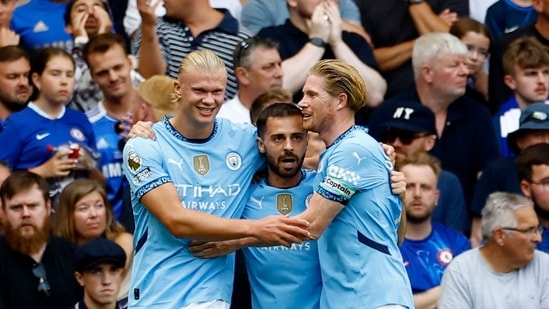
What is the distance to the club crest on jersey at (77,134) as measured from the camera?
13641 millimetres

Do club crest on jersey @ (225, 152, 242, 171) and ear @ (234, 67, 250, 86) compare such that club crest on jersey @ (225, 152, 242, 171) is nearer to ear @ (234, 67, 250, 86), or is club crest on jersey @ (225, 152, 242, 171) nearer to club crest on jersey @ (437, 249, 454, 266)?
club crest on jersey @ (437, 249, 454, 266)

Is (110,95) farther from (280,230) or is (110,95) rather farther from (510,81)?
(280,230)

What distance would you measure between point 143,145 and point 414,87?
4.79 meters

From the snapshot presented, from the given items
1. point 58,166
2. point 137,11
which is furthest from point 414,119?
point 137,11

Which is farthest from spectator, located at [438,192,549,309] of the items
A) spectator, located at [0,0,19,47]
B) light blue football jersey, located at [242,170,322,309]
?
spectator, located at [0,0,19,47]

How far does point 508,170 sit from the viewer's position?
1349 cm

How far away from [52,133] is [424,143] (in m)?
3.04

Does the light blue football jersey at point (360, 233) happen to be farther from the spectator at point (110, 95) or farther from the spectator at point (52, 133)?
the spectator at point (110, 95)

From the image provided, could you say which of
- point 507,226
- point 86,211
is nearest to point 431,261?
point 507,226

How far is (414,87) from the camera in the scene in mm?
Answer: 14688

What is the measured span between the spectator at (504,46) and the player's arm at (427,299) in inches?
113

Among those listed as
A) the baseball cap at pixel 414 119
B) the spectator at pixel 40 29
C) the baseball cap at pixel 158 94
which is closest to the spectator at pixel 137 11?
the spectator at pixel 40 29

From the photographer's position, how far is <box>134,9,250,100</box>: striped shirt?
14.4 meters

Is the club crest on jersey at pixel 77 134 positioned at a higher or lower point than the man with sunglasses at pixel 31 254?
higher
